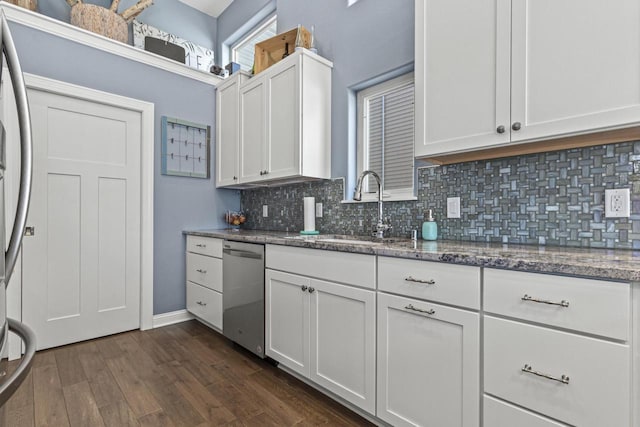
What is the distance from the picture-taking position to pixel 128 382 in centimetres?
204

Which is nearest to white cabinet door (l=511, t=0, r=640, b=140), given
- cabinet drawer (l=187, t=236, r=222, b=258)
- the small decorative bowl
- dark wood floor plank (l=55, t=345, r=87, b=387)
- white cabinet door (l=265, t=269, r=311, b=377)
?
white cabinet door (l=265, t=269, r=311, b=377)

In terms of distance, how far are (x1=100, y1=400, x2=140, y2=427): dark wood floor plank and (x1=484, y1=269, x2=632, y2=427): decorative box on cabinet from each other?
1.65m

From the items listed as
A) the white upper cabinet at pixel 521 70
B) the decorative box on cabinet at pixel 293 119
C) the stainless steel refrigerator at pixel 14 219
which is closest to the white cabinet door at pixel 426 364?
the white upper cabinet at pixel 521 70

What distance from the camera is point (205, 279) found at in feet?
9.54

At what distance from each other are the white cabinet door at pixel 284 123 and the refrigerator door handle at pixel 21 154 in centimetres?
179

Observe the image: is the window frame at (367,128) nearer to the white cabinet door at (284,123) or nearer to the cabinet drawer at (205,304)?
the white cabinet door at (284,123)

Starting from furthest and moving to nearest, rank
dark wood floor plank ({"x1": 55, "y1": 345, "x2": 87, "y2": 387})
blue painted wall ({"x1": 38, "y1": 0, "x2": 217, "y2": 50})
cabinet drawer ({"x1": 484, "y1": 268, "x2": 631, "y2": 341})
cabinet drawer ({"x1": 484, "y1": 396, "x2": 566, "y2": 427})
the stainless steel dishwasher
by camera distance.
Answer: blue painted wall ({"x1": 38, "y1": 0, "x2": 217, "y2": 50}) < the stainless steel dishwasher < dark wood floor plank ({"x1": 55, "y1": 345, "x2": 87, "y2": 387}) < cabinet drawer ({"x1": 484, "y1": 396, "x2": 566, "y2": 427}) < cabinet drawer ({"x1": 484, "y1": 268, "x2": 631, "y2": 341})

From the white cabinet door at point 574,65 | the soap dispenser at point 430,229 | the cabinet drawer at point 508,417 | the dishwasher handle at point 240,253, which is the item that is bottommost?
the cabinet drawer at point 508,417

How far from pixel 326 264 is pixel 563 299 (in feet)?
3.38

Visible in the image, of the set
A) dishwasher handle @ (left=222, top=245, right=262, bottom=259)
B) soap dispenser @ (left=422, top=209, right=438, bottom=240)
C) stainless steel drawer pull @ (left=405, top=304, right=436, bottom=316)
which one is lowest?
stainless steel drawer pull @ (left=405, top=304, right=436, bottom=316)

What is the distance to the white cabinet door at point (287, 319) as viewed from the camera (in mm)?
1891

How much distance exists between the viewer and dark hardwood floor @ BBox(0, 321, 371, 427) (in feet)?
5.49

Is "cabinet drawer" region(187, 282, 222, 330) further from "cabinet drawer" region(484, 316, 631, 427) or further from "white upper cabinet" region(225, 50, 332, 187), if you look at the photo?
"cabinet drawer" region(484, 316, 631, 427)

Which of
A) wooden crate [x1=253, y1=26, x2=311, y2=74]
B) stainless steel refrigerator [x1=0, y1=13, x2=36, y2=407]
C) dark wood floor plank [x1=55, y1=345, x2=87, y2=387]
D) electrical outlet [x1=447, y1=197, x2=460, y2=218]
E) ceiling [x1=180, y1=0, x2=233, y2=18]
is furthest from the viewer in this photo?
ceiling [x1=180, y1=0, x2=233, y2=18]
